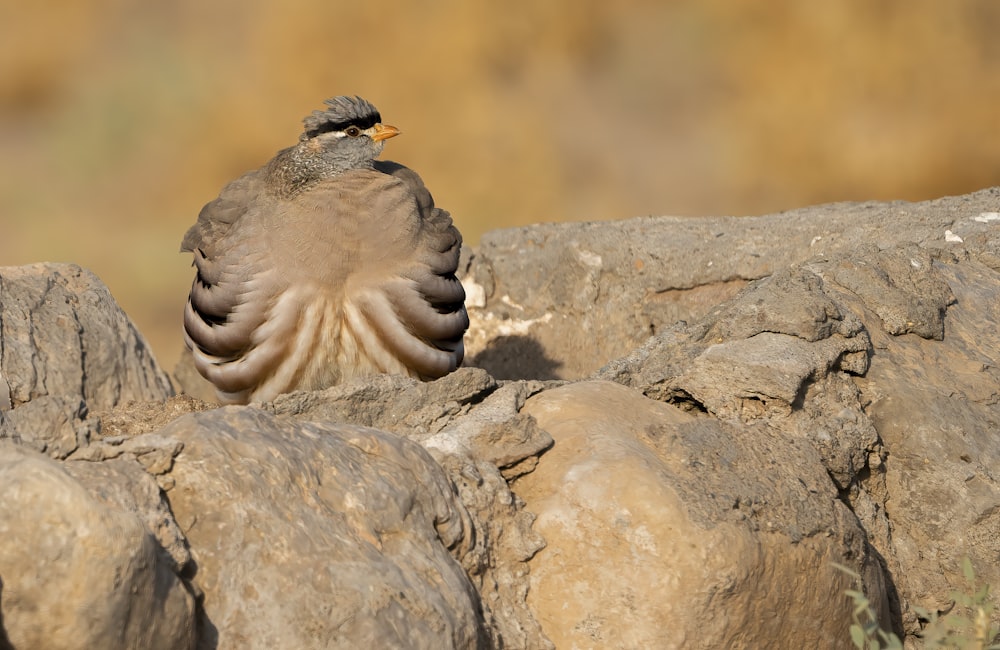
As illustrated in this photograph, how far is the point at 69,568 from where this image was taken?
106 inches

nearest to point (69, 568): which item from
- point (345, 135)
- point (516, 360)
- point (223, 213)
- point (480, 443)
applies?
point (480, 443)

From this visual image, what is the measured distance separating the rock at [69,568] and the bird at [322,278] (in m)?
2.91

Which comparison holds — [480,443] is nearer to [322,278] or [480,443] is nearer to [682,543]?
[682,543]

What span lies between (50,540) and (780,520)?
2.05m

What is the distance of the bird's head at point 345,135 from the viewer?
19.7 feet

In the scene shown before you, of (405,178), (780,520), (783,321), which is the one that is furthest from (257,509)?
(405,178)

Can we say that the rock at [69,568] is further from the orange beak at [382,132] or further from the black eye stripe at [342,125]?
the orange beak at [382,132]

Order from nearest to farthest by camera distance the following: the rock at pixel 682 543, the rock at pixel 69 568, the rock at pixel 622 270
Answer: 1. the rock at pixel 69 568
2. the rock at pixel 682 543
3. the rock at pixel 622 270

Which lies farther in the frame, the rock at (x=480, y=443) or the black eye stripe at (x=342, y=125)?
the black eye stripe at (x=342, y=125)

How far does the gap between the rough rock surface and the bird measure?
429 mm

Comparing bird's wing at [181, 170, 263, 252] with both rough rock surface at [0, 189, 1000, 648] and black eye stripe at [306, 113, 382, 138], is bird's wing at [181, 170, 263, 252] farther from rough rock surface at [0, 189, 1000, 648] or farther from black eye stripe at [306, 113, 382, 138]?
rough rock surface at [0, 189, 1000, 648]

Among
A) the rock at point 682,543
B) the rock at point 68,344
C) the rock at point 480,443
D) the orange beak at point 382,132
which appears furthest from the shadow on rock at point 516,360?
→ the rock at point 682,543

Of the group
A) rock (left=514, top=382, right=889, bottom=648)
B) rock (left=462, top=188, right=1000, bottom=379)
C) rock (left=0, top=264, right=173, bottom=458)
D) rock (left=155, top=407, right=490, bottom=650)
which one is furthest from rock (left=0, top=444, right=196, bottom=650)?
rock (left=462, top=188, right=1000, bottom=379)

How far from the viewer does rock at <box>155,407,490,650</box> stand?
3062 mm
